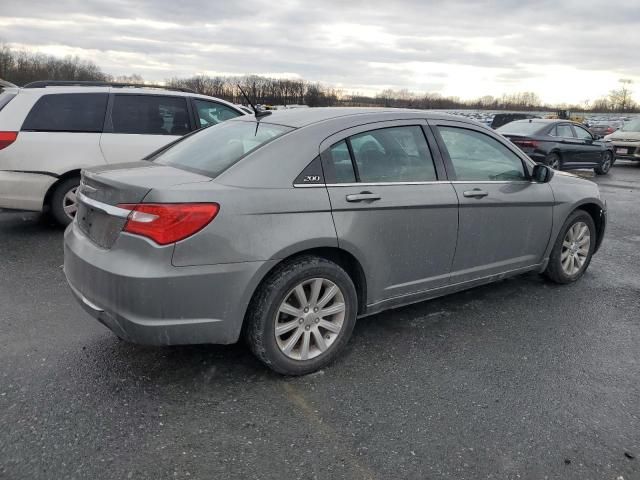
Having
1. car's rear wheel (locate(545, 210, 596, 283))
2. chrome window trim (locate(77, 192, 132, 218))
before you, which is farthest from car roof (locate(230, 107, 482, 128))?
car's rear wheel (locate(545, 210, 596, 283))

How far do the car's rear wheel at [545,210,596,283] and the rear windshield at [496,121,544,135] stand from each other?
9.11 meters

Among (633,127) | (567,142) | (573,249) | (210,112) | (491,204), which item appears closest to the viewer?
(491,204)

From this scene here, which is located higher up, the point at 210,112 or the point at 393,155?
the point at 210,112

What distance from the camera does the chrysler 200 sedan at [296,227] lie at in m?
2.79

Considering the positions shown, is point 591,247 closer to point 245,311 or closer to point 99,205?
point 245,311

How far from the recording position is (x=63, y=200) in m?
6.31

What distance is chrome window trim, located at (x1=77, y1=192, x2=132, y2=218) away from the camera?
2.86 metres

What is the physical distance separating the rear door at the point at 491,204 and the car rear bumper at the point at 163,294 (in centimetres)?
173

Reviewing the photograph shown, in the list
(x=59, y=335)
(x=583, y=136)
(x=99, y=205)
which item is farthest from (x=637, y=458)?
(x=583, y=136)

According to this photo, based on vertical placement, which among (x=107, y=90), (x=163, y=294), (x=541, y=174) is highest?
(x=107, y=90)

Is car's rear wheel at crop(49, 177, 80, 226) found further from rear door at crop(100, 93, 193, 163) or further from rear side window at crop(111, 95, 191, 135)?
rear side window at crop(111, 95, 191, 135)

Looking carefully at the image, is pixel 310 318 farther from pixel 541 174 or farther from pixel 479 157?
pixel 541 174

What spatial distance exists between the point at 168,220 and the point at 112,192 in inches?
18.3

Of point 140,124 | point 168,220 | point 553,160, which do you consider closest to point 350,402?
point 168,220
